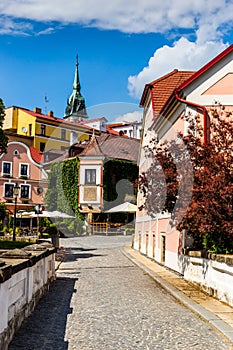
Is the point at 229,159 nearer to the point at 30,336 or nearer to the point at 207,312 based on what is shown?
the point at 207,312

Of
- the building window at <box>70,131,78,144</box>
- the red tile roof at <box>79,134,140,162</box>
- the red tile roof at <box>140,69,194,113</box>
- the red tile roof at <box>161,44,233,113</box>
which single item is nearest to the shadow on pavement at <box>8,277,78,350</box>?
the red tile roof at <box>161,44,233,113</box>

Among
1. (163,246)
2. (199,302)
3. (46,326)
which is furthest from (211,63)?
(46,326)

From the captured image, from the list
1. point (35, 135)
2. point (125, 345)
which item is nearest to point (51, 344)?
point (125, 345)

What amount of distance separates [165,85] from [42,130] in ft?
153

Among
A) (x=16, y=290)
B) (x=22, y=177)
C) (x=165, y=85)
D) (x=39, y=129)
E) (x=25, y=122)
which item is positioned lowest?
(x=16, y=290)

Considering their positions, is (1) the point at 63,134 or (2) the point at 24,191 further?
(1) the point at 63,134

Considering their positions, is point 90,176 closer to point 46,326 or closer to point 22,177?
point 22,177

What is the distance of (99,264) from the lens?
18266 millimetres

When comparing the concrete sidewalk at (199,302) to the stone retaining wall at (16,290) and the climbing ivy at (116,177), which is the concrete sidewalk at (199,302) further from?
the climbing ivy at (116,177)

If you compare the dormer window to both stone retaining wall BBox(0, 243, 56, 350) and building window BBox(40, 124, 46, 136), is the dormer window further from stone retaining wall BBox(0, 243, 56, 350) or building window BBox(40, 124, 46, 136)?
stone retaining wall BBox(0, 243, 56, 350)

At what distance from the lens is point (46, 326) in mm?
7070

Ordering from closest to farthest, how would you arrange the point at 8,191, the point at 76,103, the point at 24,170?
the point at 8,191 → the point at 24,170 → the point at 76,103

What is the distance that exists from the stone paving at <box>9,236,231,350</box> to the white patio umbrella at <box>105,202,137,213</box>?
96.6 ft

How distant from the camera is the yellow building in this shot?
64.6 m
